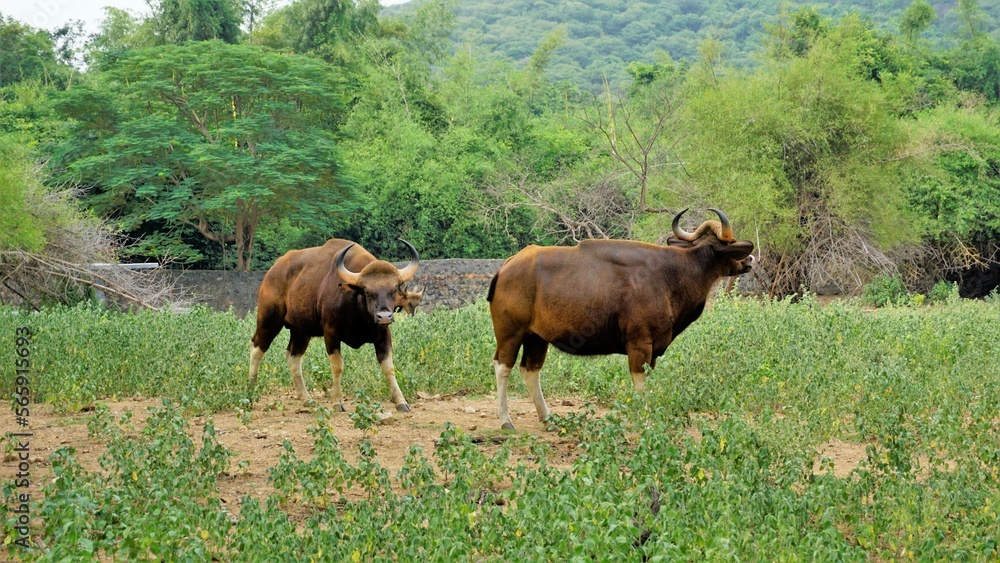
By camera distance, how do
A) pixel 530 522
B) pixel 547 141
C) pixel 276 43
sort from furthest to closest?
pixel 276 43, pixel 547 141, pixel 530 522

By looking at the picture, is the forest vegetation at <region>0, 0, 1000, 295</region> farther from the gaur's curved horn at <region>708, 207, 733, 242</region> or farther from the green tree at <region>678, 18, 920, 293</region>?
the gaur's curved horn at <region>708, 207, 733, 242</region>

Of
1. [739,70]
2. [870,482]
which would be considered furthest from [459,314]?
[739,70]

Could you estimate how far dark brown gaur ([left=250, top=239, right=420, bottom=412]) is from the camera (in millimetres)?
9523

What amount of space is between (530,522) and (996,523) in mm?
2294

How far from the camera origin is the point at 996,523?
518 centimetres

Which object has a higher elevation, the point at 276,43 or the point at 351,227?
the point at 276,43

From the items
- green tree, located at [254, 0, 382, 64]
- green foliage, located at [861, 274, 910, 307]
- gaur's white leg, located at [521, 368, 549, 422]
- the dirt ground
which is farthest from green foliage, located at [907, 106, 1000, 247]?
gaur's white leg, located at [521, 368, 549, 422]

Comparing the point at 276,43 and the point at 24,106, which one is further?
the point at 276,43

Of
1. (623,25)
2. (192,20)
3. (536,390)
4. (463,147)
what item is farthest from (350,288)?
(623,25)

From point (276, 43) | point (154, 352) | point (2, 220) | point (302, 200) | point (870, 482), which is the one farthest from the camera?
point (276, 43)

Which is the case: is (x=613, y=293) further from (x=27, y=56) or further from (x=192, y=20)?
(x=27, y=56)

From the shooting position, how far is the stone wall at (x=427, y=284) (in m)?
A: 26.9

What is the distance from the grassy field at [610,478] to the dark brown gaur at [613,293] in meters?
0.41

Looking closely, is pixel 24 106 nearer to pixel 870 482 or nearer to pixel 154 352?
pixel 154 352
